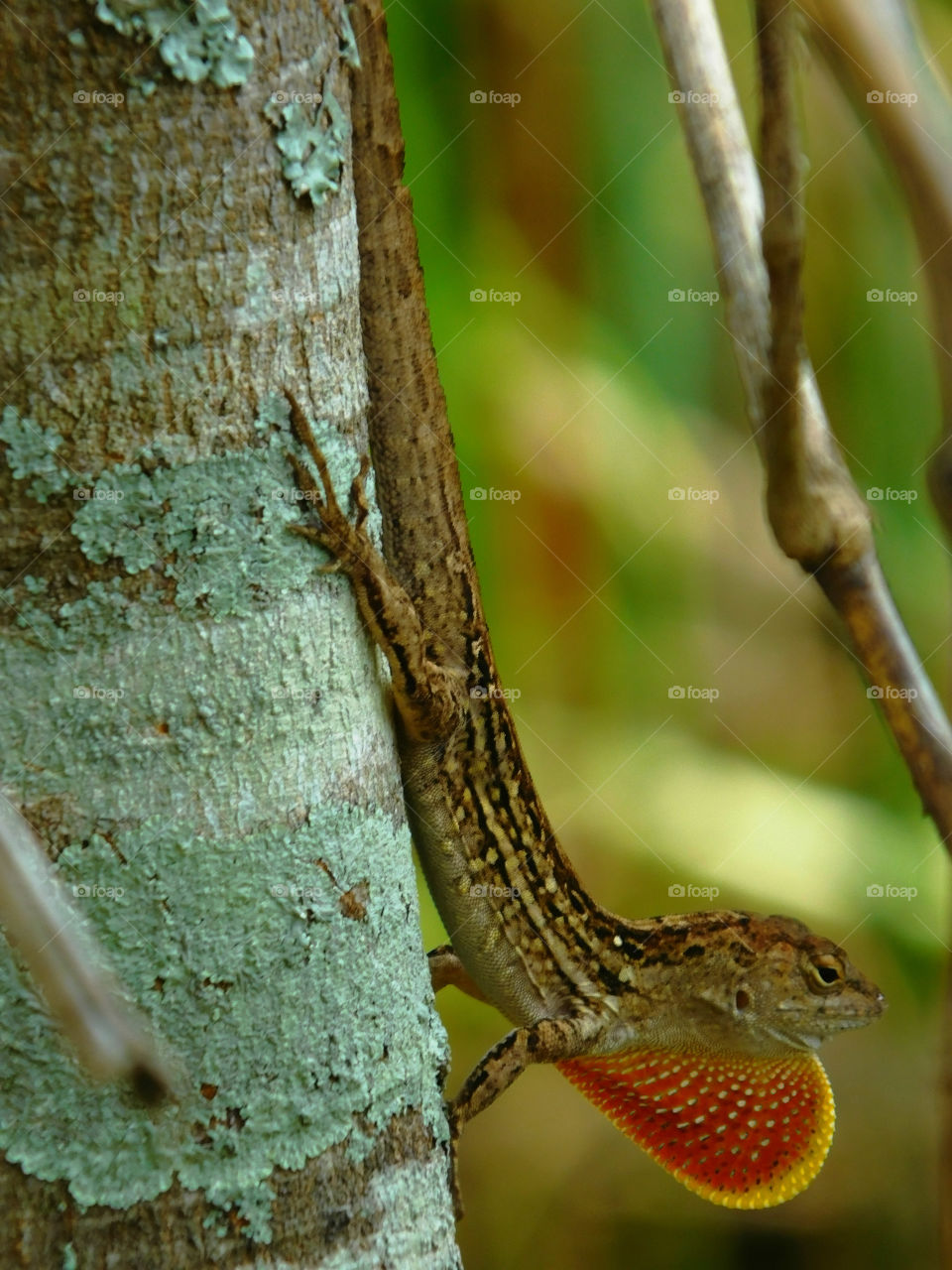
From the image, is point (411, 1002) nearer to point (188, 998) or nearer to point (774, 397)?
point (188, 998)

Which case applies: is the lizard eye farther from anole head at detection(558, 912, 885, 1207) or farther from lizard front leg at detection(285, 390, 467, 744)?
lizard front leg at detection(285, 390, 467, 744)

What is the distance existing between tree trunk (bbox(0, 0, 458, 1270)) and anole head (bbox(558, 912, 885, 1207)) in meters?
1.05

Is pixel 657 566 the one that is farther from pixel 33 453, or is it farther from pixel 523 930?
pixel 33 453

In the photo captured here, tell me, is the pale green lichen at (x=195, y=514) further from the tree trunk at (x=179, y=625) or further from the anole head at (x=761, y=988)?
the anole head at (x=761, y=988)

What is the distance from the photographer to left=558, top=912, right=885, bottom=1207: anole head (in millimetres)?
1895

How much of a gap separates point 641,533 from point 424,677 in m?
1.37

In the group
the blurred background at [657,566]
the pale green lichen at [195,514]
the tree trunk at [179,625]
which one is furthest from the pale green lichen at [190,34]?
the blurred background at [657,566]

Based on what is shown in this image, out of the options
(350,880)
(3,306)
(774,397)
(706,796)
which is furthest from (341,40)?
(706,796)

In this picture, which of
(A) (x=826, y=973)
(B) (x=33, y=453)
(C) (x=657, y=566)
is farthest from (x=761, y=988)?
(B) (x=33, y=453)

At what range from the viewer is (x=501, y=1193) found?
3.04 meters

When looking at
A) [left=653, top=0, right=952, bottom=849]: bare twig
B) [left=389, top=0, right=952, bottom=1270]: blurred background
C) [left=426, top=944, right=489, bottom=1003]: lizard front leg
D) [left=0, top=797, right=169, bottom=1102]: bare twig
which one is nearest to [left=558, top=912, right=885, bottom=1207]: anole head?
[left=426, top=944, right=489, bottom=1003]: lizard front leg

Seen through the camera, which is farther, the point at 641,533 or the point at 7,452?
the point at 641,533

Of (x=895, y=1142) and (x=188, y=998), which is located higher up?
(x=188, y=998)

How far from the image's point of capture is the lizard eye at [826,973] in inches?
73.4
